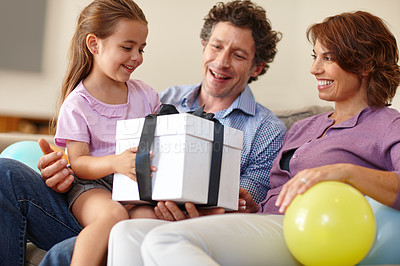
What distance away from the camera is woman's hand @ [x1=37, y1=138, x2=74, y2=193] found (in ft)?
5.37

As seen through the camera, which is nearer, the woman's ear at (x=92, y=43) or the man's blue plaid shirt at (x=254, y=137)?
the woman's ear at (x=92, y=43)

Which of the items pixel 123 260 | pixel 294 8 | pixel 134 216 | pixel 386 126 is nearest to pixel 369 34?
pixel 386 126

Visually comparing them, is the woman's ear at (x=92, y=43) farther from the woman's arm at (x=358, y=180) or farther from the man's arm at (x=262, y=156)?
the woman's arm at (x=358, y=180)

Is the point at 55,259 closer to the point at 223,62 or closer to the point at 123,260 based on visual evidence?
the point at 123,260

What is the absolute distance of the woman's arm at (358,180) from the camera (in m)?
1.29

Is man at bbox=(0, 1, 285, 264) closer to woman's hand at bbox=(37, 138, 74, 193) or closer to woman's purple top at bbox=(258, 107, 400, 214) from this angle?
woman's hand at bbox=(37, 138, 74, 193)

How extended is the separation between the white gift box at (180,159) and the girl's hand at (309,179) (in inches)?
10.5

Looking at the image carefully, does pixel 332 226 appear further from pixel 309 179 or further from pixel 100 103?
pixel 100 103

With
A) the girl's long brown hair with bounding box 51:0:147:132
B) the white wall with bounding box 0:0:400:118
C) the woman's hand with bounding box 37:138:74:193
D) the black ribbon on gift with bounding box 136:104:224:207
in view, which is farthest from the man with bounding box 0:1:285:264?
the white wall with bounding box 0:0:400:118

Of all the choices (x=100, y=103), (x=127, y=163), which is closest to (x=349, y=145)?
(x=127, y=163)

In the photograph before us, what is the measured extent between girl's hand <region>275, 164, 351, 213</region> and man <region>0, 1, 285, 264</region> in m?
0.33

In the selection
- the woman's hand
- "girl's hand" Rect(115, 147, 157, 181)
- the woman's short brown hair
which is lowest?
the woman's hand

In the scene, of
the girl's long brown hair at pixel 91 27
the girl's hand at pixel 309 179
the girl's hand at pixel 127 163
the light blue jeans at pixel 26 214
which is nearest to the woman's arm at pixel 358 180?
the girl's hand at pixel 309 179

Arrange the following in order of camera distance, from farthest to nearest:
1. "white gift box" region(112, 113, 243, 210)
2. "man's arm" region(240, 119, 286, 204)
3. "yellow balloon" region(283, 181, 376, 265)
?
1. "man's arm" region(240, 119, 286, 204)
2. "white gift box" region(112, 113, 243, 210)
3. "yellow balloon" region(283, 181, 376, 265)
